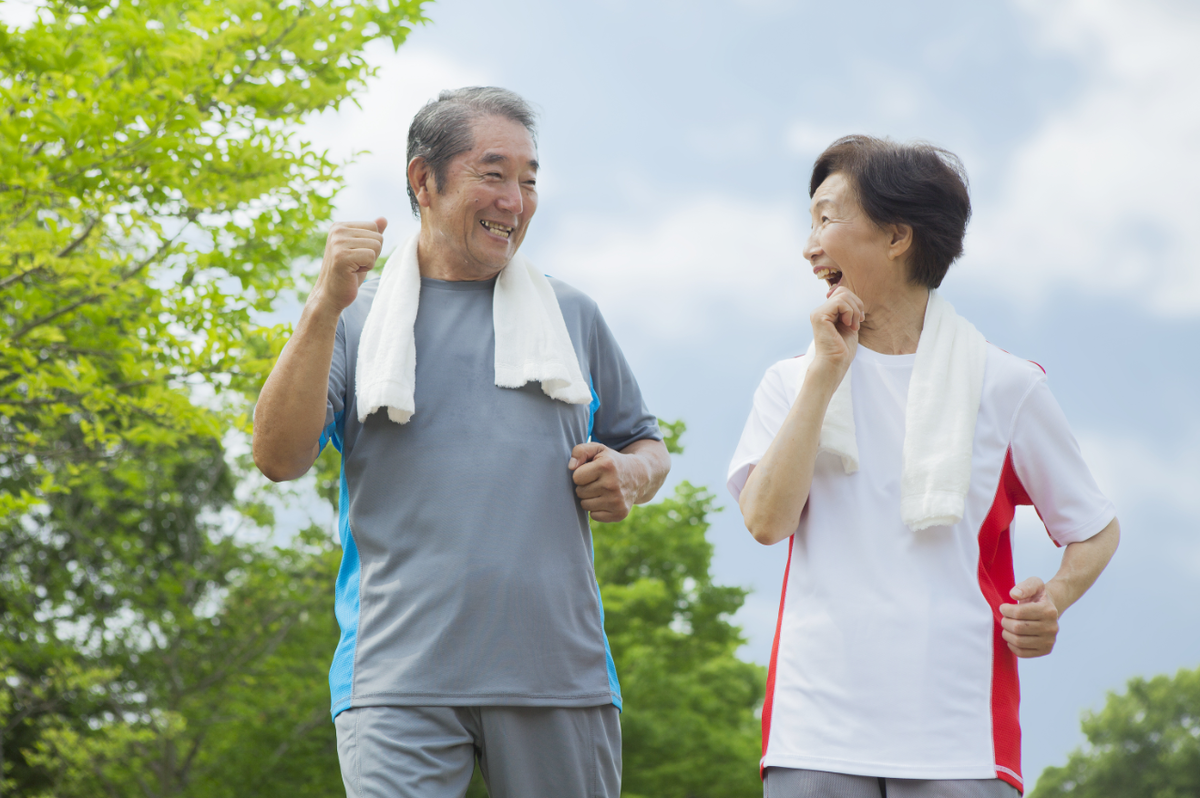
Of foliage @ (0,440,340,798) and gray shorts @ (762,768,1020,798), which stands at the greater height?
foliage @ (0,440,340,798)

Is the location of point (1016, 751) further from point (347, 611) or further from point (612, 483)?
point (347, 611)

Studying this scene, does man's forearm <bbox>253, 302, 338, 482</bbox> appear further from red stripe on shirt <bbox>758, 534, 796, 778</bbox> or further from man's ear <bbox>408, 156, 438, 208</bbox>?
red stripe on shirt <bbox>758, 534, 796, 778</bbox>

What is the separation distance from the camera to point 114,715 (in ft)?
52.1

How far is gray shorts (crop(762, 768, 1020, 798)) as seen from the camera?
6.65ft

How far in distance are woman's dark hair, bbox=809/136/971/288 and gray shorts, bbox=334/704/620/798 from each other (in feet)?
4.22

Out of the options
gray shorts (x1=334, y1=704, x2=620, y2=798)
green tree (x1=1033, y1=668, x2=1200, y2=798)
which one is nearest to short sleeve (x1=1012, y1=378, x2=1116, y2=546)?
gray shorts (x1=334, y1=704, x2=620, y2=798)

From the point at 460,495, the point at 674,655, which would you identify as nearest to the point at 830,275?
the point at 460,495

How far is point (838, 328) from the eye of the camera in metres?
2.35

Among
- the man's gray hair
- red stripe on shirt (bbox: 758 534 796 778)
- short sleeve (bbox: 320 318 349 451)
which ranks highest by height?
the man's gray hair

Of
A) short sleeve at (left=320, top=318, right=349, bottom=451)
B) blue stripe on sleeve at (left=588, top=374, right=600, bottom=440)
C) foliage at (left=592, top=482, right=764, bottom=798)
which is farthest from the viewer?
foliage at (left=592, top=482, right=764, bottom=798)

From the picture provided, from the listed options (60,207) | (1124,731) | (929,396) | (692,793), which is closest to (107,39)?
Answer: (60,207)

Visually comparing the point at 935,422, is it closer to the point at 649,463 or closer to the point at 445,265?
the point at 649,463

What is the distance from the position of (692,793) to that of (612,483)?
46.1 ft

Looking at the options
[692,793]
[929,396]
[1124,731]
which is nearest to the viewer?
[929,396]
